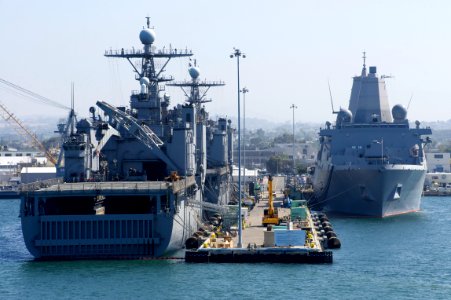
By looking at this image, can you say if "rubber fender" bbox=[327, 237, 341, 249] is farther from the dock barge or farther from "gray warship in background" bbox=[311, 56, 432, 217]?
"gray warship in background" bbox=[311, 56, 432, 217]

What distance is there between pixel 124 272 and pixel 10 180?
104505 millimetres

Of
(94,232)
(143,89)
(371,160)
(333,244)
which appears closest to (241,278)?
(94,232)

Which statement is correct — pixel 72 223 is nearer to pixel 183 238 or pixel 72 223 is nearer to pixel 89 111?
pixel 183 238

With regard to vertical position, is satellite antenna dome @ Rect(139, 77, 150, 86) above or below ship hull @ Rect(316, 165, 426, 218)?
above

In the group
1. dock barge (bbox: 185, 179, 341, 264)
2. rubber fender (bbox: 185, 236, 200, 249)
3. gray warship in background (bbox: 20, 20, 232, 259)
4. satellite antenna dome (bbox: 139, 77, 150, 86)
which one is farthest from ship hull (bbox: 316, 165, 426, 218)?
rubber fender (bbox: 185, 236, 200, 249)

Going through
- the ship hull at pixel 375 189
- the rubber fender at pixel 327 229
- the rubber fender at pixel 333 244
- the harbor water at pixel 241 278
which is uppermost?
the ship hull at pixel 375 189

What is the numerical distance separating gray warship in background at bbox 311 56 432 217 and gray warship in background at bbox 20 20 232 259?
1244 centimetres

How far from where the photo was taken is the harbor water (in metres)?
43.2

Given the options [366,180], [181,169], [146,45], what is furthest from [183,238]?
[366,180]

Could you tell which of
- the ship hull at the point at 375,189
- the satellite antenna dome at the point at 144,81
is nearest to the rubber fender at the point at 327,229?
the ship hull at the point at 375,189

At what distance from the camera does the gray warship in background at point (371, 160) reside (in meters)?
79.7

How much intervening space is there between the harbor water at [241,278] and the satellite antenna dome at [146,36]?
20880mm

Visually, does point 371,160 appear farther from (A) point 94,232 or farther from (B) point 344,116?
(A) point 94,232

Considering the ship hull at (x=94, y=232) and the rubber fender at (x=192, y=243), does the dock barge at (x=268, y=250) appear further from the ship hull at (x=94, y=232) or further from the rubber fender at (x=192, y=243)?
the ship hull at (x=94, y=232)
